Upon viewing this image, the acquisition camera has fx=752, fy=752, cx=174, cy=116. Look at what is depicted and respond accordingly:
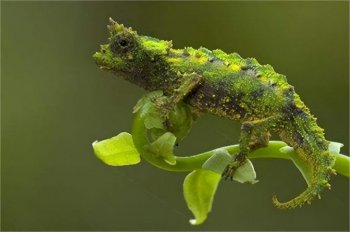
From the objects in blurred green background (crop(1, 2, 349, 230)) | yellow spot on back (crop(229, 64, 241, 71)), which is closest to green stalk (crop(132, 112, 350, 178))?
yellow spot on back (crop(229, 64, 241, 71))

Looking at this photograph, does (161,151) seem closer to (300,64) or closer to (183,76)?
(183,76)

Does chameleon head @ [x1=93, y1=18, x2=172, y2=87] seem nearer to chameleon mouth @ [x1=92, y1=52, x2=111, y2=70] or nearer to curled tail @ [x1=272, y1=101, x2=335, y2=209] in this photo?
chameleon mouth @ [x1=92, y1=52, x2=111, y2=70]

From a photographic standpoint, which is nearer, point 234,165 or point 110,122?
point 234,165

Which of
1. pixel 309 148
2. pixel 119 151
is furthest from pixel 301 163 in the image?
pixel 119 151

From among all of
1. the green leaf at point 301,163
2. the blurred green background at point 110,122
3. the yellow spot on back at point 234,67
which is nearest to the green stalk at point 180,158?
the green leaf at point 301,163

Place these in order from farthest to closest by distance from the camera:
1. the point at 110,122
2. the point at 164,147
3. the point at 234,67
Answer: the point at 110,122 < the point at 234,67 < the point at 164,147

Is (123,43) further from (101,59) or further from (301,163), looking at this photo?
(301,163)

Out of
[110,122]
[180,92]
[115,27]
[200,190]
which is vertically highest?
[110,122]
